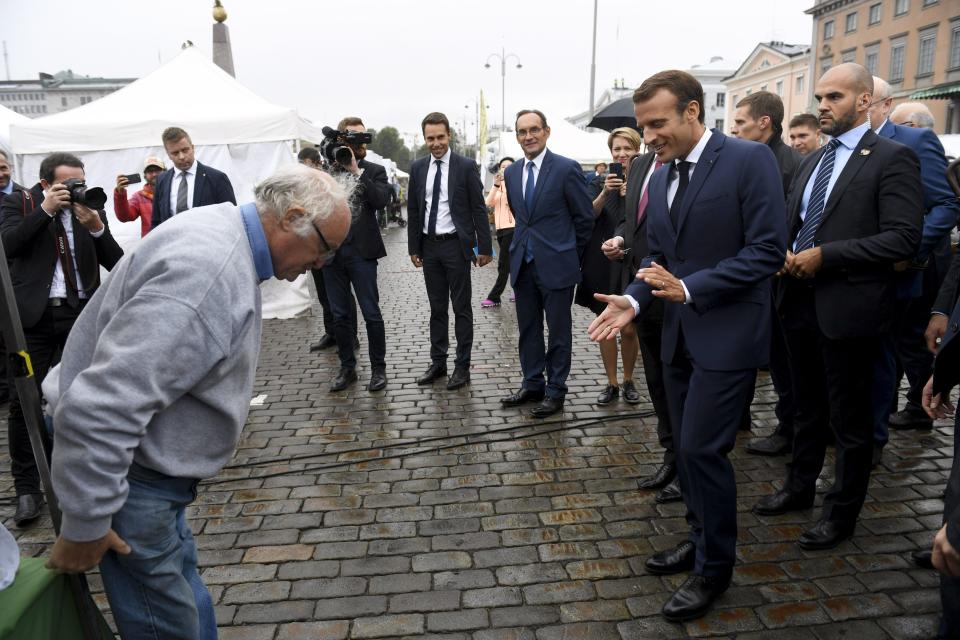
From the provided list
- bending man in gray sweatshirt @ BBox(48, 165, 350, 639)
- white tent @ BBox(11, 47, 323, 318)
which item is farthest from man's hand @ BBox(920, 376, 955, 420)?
white tent @ BBox(11, 47, 323, 318)

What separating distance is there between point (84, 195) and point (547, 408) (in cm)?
334

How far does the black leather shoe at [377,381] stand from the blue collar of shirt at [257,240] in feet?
13.6

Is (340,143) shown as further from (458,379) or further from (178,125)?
(178,125)

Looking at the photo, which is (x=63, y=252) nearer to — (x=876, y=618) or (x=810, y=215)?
(x=810, y=215)

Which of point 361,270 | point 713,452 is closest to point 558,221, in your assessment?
point 361,270

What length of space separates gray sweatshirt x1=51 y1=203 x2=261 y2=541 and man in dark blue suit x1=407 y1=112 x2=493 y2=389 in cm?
420

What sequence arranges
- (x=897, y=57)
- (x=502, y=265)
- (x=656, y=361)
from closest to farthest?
(x=656, y=361)
(x=502, y=265)
(x=897, y=57)

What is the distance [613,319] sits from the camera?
2801mm

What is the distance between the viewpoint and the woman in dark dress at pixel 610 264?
5270 mm

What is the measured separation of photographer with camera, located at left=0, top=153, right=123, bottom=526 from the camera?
376 centimetres

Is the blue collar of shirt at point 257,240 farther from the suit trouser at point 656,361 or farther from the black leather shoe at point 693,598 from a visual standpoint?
the suit trouser at point 656,361

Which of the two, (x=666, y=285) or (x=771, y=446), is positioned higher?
(x=666, y=285)

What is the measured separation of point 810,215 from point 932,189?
3.31ft

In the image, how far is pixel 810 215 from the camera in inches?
134
